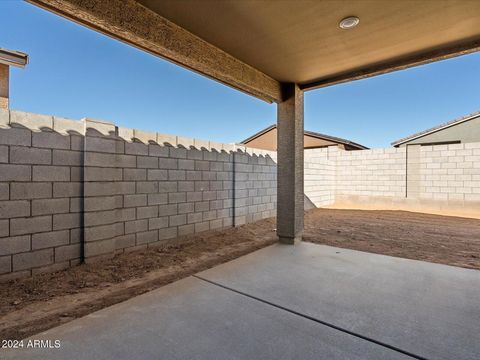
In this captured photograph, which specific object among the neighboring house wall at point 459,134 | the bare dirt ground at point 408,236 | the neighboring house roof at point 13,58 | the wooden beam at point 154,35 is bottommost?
the bare dirt ground at point 408,236

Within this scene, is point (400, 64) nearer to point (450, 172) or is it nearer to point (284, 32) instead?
point (284, 32)

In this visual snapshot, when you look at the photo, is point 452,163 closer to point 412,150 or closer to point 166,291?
point 412,150

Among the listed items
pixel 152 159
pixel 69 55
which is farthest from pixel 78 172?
pixel 69 55

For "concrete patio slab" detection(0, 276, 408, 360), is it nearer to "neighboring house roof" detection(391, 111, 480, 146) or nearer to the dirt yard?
the dirt yard

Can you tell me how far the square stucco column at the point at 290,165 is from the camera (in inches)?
170

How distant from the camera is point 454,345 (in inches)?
64.6

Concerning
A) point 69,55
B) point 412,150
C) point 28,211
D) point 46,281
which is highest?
point 69,55

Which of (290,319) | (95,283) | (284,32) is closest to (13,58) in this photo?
(95,283)

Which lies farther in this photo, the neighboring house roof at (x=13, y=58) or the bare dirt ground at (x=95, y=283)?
the neighboring house roof at (x=13, y=58)

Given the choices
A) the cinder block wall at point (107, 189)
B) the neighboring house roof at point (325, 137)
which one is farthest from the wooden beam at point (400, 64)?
the neighboring house roof at point (325, 137)

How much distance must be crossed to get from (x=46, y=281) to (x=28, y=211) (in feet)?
2.67

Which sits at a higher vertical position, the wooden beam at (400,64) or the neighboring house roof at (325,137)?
the neighboring house roof at (325,137)

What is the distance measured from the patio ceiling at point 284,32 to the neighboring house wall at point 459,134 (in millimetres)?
8427

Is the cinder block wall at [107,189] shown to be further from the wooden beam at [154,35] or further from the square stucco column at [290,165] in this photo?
the square stucco column at [290,165]
